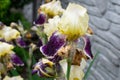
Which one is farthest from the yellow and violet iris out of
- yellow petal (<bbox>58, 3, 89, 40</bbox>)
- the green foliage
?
the green foliage

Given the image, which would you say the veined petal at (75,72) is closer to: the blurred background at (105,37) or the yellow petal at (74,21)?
the yellow petal at (74,21)

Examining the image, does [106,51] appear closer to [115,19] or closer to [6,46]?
[115,19]

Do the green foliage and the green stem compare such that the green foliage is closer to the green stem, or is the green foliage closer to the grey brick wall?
the grey brick wall

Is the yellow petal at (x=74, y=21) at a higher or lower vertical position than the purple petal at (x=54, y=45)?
higher

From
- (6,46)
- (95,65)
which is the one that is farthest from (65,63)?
(95,65)

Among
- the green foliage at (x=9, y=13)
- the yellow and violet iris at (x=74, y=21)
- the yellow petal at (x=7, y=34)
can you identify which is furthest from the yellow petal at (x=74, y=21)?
the green foliage at (x=9, y=13)
